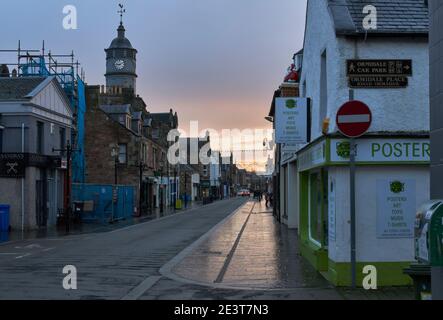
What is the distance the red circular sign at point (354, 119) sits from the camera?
406 inches

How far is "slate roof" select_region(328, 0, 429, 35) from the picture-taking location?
11297 mm

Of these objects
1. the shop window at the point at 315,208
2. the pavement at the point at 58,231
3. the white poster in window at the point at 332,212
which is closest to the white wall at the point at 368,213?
the white poster in window at the point at 332,212

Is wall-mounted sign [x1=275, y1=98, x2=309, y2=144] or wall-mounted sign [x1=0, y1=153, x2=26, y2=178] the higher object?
wall-mounted sign [x1=275, y1=98, x2=309, y2=144]

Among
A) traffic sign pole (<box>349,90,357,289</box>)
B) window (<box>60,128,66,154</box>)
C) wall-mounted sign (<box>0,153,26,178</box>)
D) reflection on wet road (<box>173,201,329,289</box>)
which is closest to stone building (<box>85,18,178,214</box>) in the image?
window (<box>60,128,66,154</box>)

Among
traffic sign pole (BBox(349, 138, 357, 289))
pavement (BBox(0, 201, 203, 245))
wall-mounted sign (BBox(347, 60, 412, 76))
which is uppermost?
wall-mounted sign (BBox(347, 60, 412, 76))

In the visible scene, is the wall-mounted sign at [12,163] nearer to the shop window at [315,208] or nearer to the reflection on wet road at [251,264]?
the reflection on wet road at [251,264]

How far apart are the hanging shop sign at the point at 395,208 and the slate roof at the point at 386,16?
2.88 meters

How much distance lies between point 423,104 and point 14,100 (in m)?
21.4

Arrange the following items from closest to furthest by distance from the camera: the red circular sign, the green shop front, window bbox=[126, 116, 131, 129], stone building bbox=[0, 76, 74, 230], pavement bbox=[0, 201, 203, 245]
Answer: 1. the red circular sign
2. the green shop front
3. pavement bbox=[0, 201, 203, 245]
4. stone building bbox=[0, 76, 74, 230]
5. window bbox=[126, 116, 131, 129]

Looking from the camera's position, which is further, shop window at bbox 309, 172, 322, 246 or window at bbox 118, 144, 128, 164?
window at bbox 118, 144, 128, 164

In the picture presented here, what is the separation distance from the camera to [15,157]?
27.6m

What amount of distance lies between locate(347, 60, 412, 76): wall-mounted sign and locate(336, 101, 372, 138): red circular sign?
3.75 ft

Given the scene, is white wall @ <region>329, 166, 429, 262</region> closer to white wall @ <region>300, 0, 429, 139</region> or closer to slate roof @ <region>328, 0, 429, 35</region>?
white wall @ <region>300, 0, 429, 139</region>

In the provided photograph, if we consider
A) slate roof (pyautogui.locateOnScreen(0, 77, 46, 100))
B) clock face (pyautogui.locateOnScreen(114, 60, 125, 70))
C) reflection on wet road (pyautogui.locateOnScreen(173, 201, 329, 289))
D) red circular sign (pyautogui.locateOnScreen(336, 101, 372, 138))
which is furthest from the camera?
clock face (pyautogui.locateOnScreen(114, 60, 125, 70))
